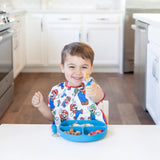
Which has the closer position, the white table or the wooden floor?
the white table

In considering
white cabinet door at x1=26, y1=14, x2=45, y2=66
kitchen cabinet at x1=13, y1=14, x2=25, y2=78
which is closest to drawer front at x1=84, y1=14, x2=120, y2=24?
Answer: white cabinet door at x1=26, y1=14, x2=45, y2=66

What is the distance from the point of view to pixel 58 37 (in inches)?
185

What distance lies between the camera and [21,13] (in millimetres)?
4348

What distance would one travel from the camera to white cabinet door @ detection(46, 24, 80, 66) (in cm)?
467

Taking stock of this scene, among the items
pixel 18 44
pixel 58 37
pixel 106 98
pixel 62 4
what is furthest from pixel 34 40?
pixel 106 98

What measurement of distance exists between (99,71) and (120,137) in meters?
4.05

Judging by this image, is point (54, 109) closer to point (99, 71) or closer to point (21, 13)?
point (21, 13)

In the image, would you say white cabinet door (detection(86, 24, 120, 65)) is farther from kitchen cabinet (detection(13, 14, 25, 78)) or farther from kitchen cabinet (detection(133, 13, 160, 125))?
kitchen cabinet (detection(133, 13, 160, 125))

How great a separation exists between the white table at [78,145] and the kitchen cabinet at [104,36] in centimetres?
380

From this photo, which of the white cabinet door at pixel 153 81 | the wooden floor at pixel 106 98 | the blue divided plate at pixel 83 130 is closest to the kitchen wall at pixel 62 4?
the wooden floor at pixel 106 98

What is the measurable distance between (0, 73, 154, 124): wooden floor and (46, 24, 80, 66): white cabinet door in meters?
0.34

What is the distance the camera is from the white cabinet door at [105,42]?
4664 millimetres

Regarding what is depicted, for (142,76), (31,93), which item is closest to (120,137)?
(142,76)

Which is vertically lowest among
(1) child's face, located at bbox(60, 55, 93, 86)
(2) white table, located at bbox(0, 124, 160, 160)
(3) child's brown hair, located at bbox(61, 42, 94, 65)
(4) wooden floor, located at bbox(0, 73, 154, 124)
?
(4) wooden floor, located at bbox(0, 73, 154, 124)
